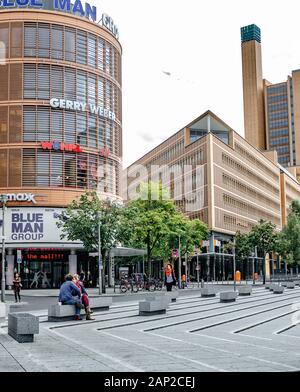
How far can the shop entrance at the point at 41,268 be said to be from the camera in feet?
186

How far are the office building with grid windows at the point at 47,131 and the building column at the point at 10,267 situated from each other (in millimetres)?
92

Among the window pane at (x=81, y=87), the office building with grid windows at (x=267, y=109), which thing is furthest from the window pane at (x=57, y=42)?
the office building with grid windows at (x=267, y=109)

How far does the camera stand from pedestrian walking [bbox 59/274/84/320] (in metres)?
20.0

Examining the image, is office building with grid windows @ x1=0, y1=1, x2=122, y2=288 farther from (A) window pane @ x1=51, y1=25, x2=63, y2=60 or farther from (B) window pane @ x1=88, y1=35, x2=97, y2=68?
(B) window pane @ x1=88, y1=35, x2=97, y2=68

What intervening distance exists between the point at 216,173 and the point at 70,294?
71.7 m

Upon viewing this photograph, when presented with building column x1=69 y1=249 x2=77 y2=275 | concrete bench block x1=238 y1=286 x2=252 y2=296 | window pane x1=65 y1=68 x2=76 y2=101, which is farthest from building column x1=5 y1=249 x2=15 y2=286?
concrete bench block x1=238 y1=286 x2=252 y2=296

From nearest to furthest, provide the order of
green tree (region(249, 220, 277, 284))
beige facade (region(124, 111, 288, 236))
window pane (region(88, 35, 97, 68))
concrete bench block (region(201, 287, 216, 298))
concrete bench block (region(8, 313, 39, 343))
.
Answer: concrete bench block (region(8, 313, 39, 343))
concrete bench block (region(201, 287, 216, 298))
window pane (region(88, 35, 97, 68))
green tree (region(249, 220, 277, 284))
beige facade (region(124, 111, 288, 236))

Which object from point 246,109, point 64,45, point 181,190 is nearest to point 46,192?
point 64,45

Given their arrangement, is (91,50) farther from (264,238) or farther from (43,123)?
(264,238)

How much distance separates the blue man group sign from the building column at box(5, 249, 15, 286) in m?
23.7

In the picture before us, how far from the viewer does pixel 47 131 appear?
5741cm

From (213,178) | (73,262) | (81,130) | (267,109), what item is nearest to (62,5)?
(81,130)

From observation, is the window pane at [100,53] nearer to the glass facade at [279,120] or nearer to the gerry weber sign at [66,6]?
the gerry weber sign at [66,6]
